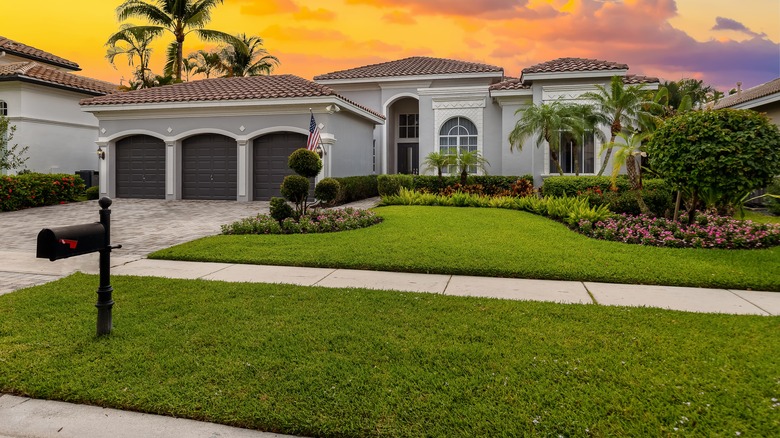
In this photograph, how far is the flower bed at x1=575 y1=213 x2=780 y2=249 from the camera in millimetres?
9344

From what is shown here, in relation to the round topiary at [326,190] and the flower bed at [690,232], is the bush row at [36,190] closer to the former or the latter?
the round topiary at [326,190]

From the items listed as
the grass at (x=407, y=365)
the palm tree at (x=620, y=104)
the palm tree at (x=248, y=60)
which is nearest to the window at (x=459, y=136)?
the palm tree at (x=620, y=104)

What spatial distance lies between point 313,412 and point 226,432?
536mm

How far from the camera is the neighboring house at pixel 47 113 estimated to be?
73.5 feet

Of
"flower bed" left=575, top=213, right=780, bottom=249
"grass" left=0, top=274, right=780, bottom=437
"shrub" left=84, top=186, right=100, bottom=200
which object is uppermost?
"shrub" left=84, top=186, right=100, bottom=200

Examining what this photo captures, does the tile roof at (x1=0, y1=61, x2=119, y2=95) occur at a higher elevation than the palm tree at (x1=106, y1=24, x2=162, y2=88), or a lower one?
lower

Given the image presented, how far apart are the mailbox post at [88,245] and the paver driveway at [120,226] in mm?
2854

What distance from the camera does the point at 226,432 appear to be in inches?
123

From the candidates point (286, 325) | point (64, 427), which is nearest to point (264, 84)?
point (286, 325)

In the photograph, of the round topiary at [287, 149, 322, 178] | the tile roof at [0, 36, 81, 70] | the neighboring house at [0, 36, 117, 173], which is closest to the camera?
the round topiary at [287, 149, 322, 178]

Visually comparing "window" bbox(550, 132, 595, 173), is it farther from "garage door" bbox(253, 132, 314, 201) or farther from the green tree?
the green tree

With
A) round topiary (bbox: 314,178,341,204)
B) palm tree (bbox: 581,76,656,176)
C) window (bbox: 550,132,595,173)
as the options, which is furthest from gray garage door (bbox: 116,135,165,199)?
palm tree (bbox: 581,76,656,176)

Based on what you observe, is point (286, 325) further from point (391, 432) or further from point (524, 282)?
point (524, 282)

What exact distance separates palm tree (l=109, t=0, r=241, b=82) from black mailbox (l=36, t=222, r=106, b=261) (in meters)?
27.7
